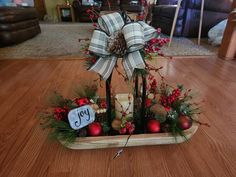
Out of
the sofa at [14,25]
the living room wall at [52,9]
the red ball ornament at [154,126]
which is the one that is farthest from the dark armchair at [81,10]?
the red ball ornament at [154,126]

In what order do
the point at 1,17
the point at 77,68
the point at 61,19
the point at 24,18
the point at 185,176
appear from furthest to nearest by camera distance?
the point at 61,19, the point at 24,18, the point at 1,17, the point at 77,68, the point at 185,176

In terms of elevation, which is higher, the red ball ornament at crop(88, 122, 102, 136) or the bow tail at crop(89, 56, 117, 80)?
the bow tail at crop(89, 56, 117, 80)

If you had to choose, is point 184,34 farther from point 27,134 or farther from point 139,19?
point 27,134

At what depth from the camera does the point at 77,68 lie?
1723 millimetres

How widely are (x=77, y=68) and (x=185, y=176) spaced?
133 cm

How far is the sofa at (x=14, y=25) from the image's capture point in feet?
8.04

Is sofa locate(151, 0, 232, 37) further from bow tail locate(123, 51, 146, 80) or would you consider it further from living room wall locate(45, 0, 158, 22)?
living room wall locate(45, 0, 158, 22)

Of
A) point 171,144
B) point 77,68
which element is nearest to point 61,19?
point 77,68

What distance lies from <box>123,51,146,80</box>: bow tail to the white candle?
0.17 metres

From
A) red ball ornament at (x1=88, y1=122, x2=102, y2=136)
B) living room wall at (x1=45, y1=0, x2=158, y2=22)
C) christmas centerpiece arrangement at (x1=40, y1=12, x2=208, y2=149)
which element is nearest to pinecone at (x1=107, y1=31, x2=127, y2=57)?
christmas centerpiece arrangement at (x1=40, y1=12, x2=208, y2=149)

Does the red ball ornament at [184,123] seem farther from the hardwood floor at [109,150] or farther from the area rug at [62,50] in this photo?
the area rug at [62,50]

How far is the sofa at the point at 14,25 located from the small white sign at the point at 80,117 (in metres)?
2.34

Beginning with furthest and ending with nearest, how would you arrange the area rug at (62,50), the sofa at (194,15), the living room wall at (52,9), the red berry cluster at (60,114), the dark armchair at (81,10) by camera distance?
the living room wall at (52,9) < the dark armchair at (81,10) < the sofa at (194,15) < the area rug at (62,50) < the red berry cluster at (60,114)

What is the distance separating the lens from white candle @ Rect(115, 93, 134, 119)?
77cm
